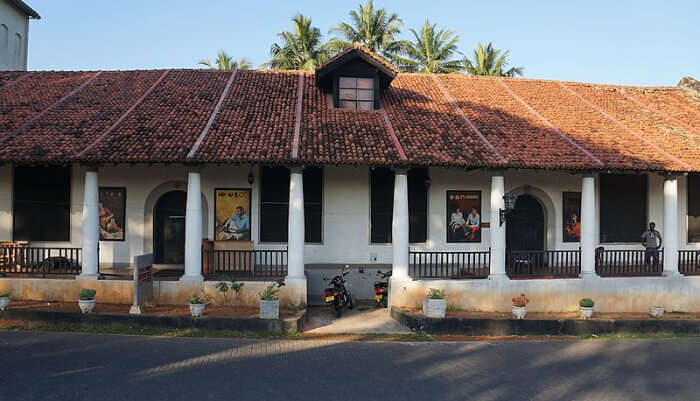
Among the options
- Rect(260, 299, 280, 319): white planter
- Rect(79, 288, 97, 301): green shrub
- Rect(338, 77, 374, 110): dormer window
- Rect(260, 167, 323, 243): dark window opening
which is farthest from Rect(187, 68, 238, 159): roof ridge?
Rect(260, 299, 280, 319): white planter

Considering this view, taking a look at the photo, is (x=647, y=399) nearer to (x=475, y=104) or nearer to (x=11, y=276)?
(x=475, y=104)

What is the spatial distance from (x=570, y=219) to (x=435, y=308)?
6923mm

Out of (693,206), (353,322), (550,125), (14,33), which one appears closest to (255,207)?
(353,322)

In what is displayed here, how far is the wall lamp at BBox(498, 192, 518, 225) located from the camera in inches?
481

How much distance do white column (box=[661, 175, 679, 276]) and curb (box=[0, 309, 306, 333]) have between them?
33.3 feet

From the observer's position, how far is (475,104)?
16094mm

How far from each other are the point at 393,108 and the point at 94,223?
884 centimetres

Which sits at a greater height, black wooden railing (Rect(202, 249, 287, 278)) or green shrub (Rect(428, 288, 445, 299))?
black wooden railing (Rect(202, 249, 287, 278))

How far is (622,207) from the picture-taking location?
632 inches

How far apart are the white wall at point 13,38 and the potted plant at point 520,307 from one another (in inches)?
881

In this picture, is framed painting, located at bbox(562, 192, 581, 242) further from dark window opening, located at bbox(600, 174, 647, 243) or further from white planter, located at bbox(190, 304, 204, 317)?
white planter, located at bbox(190, 304, 204, 317)

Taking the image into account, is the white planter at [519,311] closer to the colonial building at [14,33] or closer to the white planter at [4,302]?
the white planter at [4,302]

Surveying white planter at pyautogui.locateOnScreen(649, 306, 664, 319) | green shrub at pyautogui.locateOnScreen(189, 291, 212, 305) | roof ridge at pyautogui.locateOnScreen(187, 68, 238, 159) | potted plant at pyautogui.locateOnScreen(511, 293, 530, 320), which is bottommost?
white planter at pyautogui.locateOnScreen(649, 306, 664, 319)

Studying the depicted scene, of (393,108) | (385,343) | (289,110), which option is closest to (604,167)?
(393,108)
